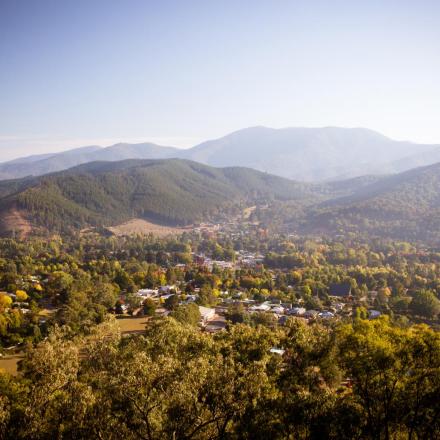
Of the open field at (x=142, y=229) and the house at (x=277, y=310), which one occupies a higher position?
the house at (x=277, y=310)

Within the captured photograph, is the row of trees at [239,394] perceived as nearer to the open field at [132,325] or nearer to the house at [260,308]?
the open field at [132,325]

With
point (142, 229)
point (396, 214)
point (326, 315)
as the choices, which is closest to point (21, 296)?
point (326, 315)

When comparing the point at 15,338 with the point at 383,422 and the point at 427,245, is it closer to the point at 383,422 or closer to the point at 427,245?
the point at 383,422

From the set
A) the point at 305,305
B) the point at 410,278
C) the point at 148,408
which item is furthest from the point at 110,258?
the point at 148,408

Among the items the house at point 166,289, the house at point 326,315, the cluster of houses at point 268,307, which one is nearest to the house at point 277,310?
the cluster of houses at point 268,307

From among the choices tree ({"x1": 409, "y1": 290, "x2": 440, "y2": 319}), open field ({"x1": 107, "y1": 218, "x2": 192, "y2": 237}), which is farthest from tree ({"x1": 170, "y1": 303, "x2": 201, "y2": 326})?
open field ({"x1": 107, "y1": 218, "x2": 192, "y2": 237})

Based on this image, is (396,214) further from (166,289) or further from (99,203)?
(99,203)
